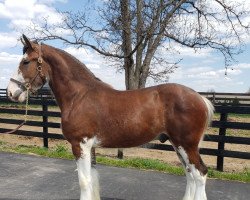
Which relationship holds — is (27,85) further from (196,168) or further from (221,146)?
(221,146)

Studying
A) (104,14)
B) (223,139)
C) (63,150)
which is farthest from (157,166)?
(104,14)

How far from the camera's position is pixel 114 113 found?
453 centimetres

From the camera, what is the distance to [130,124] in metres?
4.51

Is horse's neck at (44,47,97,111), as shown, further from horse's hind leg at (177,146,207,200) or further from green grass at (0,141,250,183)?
green grass at (0,141,250,183)

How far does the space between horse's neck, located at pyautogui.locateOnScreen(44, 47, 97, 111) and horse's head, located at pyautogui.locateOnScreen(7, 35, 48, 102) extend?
5.4 inches

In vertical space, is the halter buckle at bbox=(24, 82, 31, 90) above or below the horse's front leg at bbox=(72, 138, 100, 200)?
above

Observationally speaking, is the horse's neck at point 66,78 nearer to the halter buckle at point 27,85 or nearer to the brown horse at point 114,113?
the brown horse at point 114,113

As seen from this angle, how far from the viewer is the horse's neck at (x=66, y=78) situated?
15.3ft

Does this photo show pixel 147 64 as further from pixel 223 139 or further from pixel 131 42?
pixel 223 139

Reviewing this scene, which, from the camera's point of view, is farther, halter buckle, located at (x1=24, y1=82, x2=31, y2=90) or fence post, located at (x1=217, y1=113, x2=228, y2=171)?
fence post, located at (x1=217, y1=113, x2=228, y2=171)

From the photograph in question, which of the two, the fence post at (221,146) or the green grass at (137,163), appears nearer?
the green grass at (137,163)

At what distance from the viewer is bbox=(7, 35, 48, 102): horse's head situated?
14.9ft

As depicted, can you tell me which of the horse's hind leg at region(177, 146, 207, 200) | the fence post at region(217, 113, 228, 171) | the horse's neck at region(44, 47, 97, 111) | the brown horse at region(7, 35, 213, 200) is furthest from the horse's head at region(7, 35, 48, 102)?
the fence post at region(217, 113, 228, 171)

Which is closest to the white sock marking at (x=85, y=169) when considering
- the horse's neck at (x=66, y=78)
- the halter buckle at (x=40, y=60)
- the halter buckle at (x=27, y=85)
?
the horse's neck at (x=66, y=78)
